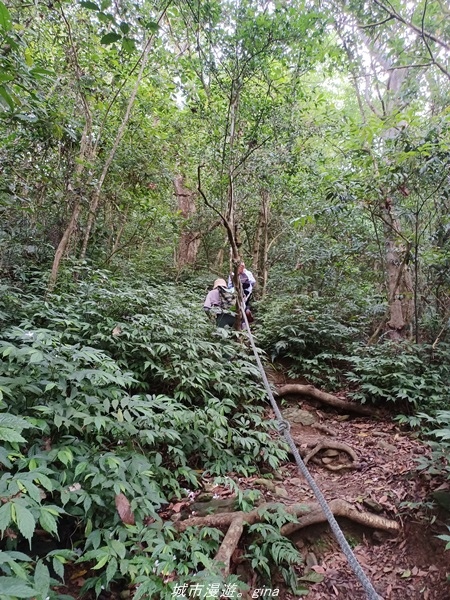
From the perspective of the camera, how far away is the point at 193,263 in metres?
11.2

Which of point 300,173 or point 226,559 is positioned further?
point 300,173

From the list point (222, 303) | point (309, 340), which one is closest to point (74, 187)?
point (222, 303)

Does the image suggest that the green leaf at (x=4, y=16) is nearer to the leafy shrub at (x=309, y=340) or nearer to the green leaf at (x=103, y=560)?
the green leaf at (x=103, y=560)

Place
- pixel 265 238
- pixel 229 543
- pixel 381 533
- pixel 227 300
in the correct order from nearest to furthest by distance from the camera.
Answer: pixel 229 543, pixel 381 533, pixel 227 300, pixel 265 238

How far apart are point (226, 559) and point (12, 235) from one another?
5.86m

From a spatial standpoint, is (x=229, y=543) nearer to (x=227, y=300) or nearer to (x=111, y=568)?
(x=111, y=568)

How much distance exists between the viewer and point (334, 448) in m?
4.17

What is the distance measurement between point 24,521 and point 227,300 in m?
4.89

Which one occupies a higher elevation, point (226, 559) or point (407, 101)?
point (407, 101)

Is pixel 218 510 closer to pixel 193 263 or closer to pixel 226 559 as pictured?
pixel 226 559

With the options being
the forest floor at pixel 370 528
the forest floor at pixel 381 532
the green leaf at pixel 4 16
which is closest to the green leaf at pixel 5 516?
the forest floor at pixel 370 528

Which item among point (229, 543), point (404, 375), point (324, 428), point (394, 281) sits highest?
point (394, 281)

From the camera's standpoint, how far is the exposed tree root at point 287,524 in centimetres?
249

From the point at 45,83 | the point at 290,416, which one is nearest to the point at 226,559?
the point at 290,416
